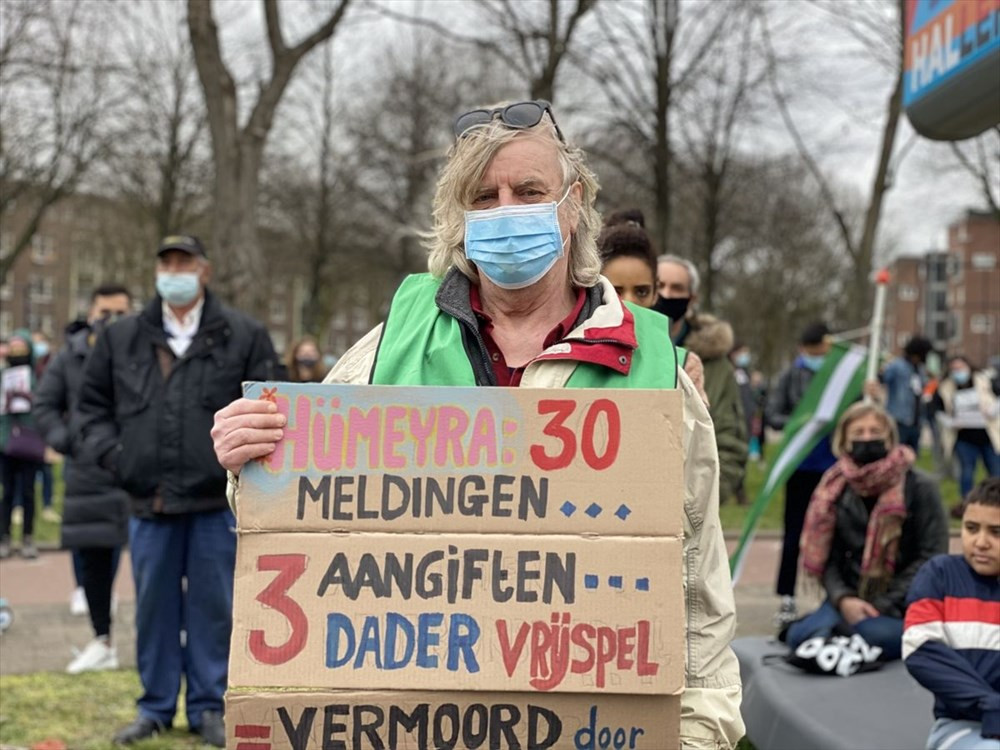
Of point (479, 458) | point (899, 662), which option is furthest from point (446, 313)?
point (899, 662)

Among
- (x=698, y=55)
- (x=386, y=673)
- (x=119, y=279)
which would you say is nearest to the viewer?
(x=386, y=673)

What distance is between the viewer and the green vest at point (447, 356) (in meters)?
2.18

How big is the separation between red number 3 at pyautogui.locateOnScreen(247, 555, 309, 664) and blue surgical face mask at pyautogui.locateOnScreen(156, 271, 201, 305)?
3.65 metres

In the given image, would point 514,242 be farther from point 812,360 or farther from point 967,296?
point 967,296

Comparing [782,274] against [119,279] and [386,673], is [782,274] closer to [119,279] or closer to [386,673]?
[119,279]

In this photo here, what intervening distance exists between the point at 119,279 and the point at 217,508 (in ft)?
117

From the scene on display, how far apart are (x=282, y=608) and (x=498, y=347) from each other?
2.06ft

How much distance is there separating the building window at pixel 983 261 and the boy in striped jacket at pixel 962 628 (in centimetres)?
7906

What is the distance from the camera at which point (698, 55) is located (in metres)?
20.2

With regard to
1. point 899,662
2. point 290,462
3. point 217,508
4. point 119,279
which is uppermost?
point 119,279

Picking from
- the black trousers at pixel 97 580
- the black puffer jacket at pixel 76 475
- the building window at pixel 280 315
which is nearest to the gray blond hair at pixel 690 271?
the black puffer jacket at pixel 76 475

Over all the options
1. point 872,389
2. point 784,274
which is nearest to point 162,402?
point 872,389

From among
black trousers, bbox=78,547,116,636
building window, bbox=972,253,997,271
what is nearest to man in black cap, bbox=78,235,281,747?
black trousers, bbox=78,547,116,636

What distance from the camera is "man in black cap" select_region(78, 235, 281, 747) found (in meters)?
5.25
